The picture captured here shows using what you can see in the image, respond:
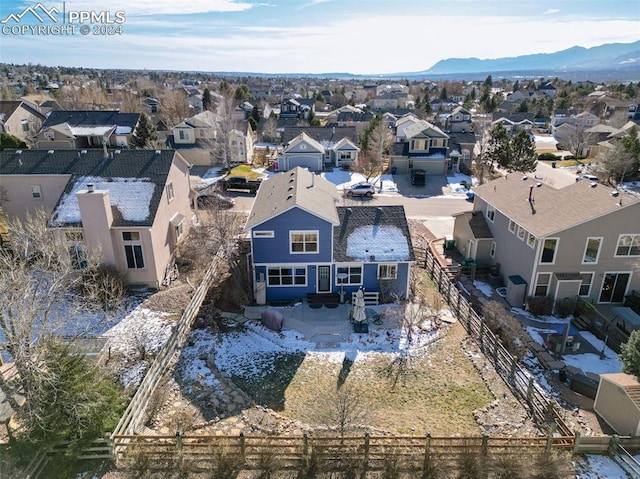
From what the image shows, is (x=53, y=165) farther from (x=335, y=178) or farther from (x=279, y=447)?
(x=335, y=178)

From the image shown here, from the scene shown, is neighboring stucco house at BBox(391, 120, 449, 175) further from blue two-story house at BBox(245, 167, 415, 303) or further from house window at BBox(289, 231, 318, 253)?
house window at BBox(289, 231, 318, 253)

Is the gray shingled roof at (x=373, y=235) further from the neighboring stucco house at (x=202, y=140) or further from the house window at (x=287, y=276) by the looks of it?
the neighboring stucco house at (x=202, y=140)

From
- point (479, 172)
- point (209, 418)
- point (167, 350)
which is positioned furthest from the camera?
point (479, 172)

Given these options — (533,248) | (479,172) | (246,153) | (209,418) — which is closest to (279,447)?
(209,418)

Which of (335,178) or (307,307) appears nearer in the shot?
(307,307)

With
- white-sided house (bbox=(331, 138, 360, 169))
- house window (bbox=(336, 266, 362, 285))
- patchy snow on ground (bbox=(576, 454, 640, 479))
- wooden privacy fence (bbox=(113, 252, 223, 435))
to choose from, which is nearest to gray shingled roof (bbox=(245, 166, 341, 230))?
house window (bbox=(336, 266, 362, 285))
